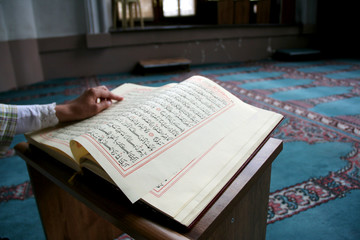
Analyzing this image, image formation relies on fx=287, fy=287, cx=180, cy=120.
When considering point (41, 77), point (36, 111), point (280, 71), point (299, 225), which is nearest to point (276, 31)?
point (280, 71)

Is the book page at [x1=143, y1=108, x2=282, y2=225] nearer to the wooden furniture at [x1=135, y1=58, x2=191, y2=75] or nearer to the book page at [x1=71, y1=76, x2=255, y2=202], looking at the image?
the book page at [x1=71, y1=76, x2=255, y2=202]

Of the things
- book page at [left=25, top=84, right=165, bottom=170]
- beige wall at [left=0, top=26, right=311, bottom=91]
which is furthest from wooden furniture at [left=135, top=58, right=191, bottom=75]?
book page at [left=25, top=84, right=165, bottom=170]

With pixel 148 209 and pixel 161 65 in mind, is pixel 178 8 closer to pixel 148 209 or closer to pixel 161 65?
pixel 161 65

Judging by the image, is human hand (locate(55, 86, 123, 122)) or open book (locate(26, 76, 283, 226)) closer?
open book (locate(26, 76, 283, 226))

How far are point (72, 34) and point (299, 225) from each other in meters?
4.27

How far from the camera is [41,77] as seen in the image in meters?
4.30

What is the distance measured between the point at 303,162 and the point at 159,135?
1.29 meters

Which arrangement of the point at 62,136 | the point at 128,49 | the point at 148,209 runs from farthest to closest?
the point at 128,49 < the point at 62,136 < the point at 148,209

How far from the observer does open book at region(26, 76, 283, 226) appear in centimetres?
40

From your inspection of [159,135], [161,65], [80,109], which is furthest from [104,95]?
[161,65]

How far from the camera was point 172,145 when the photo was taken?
1.55 feet

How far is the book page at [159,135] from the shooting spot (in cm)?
42

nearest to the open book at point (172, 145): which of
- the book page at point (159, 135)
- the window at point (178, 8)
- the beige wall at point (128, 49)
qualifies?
the book page at point (159, 135)

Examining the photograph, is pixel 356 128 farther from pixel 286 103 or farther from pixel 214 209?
pixel 214 209
